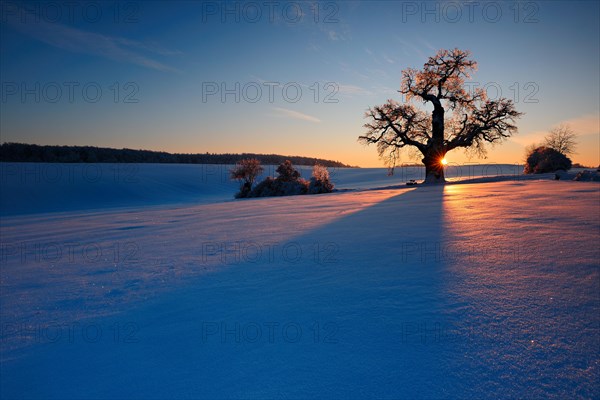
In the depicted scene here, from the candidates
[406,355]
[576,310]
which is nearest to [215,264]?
[406,355]

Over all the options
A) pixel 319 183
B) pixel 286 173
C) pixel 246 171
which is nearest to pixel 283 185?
pixel 286 173

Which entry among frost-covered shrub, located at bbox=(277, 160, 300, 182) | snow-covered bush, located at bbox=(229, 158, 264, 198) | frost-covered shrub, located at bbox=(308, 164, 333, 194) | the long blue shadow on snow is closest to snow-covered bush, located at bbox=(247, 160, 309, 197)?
frost-covered shrub, located at bbox=(277, 160, 300, 182)

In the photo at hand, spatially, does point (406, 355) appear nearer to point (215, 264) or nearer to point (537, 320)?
point (537, 320)

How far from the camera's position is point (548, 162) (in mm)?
17547

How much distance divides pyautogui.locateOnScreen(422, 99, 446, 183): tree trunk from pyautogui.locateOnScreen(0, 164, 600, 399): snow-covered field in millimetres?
13234

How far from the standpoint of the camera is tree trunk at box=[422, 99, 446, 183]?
1568cm

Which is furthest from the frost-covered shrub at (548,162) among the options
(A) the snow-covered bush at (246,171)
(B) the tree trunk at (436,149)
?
(A) the snow-covered bush at (246,171)

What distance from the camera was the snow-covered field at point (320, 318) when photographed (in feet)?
3.80

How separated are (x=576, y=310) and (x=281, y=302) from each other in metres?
1.53

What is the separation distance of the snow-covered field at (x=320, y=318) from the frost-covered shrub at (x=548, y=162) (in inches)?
705

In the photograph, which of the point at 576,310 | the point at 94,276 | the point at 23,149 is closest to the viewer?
the point at 576,310

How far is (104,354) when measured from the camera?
140 cm

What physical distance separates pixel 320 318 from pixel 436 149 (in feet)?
53.6

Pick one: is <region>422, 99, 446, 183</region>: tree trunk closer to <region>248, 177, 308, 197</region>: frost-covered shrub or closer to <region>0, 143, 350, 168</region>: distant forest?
<region>248, 177, 308, 197</region>: frost-covered shrub
